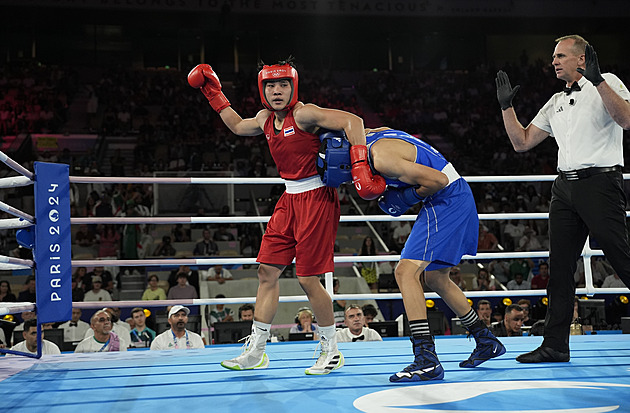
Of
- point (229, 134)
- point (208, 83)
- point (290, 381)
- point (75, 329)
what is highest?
point (229, 134)

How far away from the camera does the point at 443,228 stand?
104 inches

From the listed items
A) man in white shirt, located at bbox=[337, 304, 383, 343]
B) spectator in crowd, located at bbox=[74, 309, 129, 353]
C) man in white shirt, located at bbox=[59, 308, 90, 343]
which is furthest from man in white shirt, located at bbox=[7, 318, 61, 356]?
man in white shirt, located at bbox=[337, 304, 383, 343]

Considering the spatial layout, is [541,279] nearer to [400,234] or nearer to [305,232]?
[400,234]

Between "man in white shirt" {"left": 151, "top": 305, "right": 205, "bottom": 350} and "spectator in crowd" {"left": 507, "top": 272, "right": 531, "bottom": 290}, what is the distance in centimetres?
481


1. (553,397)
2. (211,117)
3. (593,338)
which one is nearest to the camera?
(553,397)

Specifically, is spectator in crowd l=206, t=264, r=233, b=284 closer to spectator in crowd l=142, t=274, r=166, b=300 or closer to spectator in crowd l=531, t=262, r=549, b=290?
spectator in crowd l=142, t=274, r=166, b=300

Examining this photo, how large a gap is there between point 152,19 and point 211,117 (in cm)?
368

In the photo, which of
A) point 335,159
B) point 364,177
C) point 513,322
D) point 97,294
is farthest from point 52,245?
point 97,294

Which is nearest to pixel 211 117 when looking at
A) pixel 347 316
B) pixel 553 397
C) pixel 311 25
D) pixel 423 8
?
pixel 311 25

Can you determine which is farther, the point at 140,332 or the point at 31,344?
the point at 140,332

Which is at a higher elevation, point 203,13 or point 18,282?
point 203,13

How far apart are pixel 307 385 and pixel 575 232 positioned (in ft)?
4.70

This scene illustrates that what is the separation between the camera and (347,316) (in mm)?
5098

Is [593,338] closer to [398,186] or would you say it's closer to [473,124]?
[398,186]
